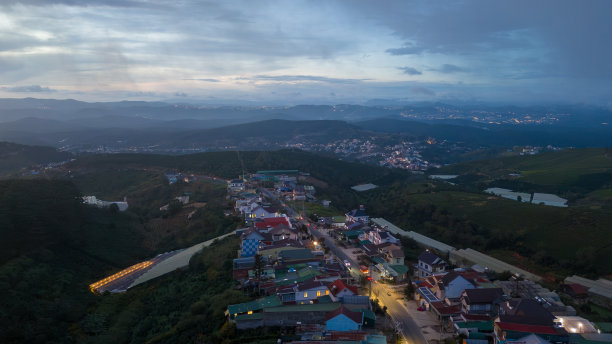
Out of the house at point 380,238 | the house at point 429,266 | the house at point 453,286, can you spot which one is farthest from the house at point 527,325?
the house at point 380,238

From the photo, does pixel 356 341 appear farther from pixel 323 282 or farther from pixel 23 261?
pixel 23 261

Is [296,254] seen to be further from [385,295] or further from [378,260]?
[385,295]

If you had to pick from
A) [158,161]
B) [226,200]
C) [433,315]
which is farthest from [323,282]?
[158,161]

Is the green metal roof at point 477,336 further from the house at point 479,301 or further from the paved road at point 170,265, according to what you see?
the paved road at point 170,265

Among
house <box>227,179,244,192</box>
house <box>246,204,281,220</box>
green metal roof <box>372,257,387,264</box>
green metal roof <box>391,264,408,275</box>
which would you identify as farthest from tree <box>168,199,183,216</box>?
green metal roof <box>391,264,408,275</box>

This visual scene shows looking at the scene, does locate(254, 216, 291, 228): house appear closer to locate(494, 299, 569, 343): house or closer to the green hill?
locate(494, 299, 569, 343): house

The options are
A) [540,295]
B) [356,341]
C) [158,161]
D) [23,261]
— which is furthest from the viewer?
[158,161]
